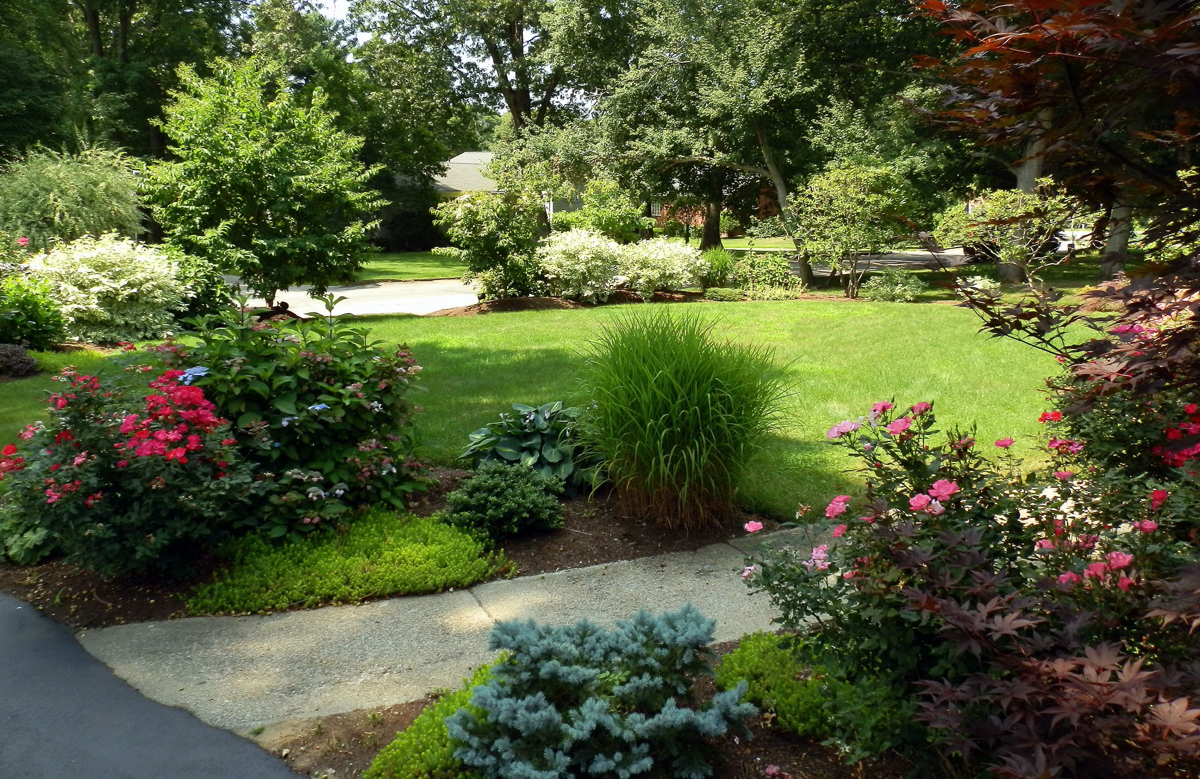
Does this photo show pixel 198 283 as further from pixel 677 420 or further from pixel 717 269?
pixel 717 269

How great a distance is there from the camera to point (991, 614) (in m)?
2.17

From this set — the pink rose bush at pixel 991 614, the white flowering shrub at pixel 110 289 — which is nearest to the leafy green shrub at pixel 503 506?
the pink rose bush at pixel 991 614

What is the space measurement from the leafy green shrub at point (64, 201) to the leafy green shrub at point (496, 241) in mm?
5328

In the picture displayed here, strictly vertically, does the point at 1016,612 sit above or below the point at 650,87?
below

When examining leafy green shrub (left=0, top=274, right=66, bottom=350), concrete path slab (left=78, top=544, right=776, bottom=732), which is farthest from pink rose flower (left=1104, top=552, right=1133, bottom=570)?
leafy green shrub (left=0, top=274, right=66, bottom=350)

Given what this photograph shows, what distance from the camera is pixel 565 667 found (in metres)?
2.52

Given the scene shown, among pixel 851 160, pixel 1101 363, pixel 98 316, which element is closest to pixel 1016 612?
pixel 1101 363

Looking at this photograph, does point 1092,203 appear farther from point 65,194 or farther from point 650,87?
point 650,87

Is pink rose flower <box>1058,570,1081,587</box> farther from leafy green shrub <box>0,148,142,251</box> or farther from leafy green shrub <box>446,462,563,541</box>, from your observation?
leafy green shrub <box>0,148,142,251</box>

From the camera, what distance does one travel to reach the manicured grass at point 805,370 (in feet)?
19.4

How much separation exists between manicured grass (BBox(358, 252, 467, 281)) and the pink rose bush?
67.7ft

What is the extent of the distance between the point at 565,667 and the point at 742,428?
222cm

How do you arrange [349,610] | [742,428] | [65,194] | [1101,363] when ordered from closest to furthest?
[1101,363] < [349,610] < [742,428] < [65,194]

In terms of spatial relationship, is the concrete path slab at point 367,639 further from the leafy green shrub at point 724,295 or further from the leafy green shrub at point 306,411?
the leafy green shrub at point 724,295
